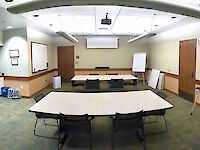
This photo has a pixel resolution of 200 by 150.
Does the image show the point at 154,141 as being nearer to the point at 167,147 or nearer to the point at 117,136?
the point at 167,147

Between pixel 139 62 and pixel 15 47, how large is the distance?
6196 mm

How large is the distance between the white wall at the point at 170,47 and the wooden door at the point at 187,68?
0.63ft

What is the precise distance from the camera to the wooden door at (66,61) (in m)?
9.13

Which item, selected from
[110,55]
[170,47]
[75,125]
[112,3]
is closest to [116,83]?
[170,47]

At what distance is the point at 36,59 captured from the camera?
6.48 metres

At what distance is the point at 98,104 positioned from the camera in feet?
9.37

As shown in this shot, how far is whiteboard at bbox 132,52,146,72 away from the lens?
835 centimetres

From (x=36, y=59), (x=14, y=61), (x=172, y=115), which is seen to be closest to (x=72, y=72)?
(x=36, y=59)

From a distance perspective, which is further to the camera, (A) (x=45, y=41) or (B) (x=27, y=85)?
(A) (x=45, y=41)

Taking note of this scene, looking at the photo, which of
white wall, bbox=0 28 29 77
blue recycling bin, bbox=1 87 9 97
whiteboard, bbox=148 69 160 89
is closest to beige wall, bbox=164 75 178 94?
whiteboard, bbox=148 69 160 89

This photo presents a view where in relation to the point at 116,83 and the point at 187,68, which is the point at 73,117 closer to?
the point at 116,83

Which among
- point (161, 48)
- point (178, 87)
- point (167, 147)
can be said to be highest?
point (161, 48)

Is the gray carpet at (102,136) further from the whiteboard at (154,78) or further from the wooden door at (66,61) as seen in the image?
the wooden door at (66,61)

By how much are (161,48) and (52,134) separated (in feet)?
21.5
